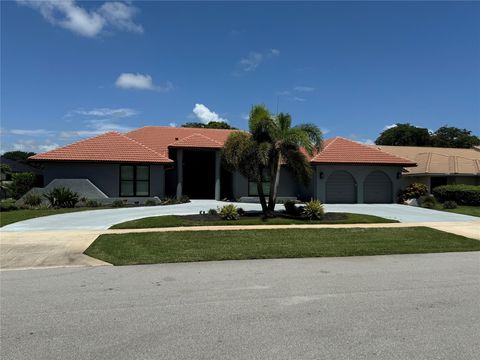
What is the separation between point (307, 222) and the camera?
58.0 feet

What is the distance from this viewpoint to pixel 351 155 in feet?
95.7

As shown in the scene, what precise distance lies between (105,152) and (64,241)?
568 inches

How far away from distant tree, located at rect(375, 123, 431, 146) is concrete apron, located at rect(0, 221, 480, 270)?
45175mm

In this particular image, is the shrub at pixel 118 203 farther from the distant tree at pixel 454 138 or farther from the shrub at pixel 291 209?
the distant tree at pixel 454 138

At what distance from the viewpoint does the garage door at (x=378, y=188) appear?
29250mm

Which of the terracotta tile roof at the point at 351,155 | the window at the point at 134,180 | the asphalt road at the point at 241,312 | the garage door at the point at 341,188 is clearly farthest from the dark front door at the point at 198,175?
the asphalt road at the point at 241,312

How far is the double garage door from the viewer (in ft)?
93.8

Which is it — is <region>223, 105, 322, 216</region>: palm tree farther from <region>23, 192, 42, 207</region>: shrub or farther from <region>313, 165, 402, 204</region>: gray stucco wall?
<region>23, 192, 42, 207</region>: shrub

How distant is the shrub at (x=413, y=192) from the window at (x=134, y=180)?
16.1 meters

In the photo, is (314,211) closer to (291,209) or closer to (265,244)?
(291,209)

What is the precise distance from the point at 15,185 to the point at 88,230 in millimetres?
15784

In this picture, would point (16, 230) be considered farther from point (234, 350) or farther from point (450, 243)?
point (450, 243)

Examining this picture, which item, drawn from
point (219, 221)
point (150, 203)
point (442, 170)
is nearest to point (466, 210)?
point (442, 170)

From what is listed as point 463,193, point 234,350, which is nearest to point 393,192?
point 463,193
